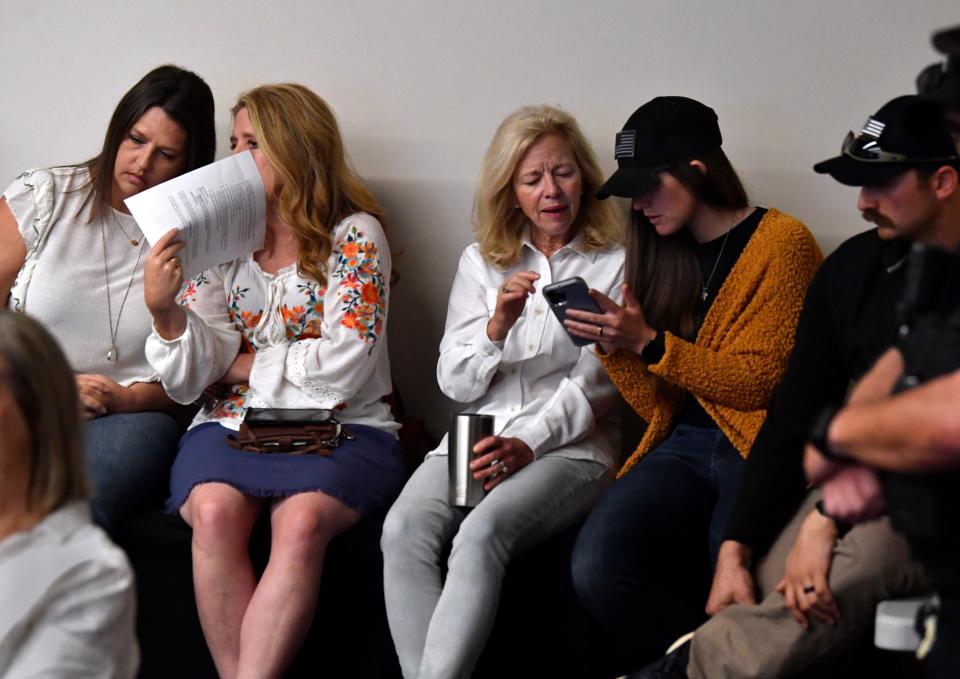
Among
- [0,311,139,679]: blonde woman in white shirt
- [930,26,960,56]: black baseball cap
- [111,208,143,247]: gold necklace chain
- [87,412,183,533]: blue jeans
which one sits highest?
[930,26,960,56]: black baseball cap

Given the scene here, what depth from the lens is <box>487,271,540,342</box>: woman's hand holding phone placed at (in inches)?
108

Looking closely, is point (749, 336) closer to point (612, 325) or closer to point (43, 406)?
point (612, 325)

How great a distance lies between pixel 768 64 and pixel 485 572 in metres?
1.46

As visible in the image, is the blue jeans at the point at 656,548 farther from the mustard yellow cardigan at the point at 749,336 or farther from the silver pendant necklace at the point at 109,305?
the silver pendant necklace at the point at 109,305

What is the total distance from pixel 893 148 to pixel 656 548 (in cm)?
93

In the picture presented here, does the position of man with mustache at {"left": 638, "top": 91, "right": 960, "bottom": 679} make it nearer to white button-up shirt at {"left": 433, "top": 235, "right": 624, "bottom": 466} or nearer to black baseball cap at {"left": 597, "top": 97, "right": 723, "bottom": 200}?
black baseball cap at {"left": 597, "top": 97, "right": 723, "bottom": 200}

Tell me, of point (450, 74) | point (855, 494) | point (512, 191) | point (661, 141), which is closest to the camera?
point (855, 494)

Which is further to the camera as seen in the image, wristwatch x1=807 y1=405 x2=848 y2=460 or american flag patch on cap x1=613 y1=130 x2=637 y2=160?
american flag patch on cap x1=613 y1=130 x2=637 y2=160

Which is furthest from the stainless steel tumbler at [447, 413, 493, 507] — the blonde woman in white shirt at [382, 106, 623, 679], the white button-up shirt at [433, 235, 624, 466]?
the white button-up shirt at [433, 235, 624, 466]

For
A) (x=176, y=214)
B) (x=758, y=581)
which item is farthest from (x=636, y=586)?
(x=176, y=214)

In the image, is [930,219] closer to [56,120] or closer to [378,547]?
[378,547]

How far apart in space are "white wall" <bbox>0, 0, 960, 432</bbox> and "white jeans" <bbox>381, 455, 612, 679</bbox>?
2.39 feet

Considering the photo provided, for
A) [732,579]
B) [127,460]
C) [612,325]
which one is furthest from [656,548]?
[127,460]

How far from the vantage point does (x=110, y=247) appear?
3.15m
